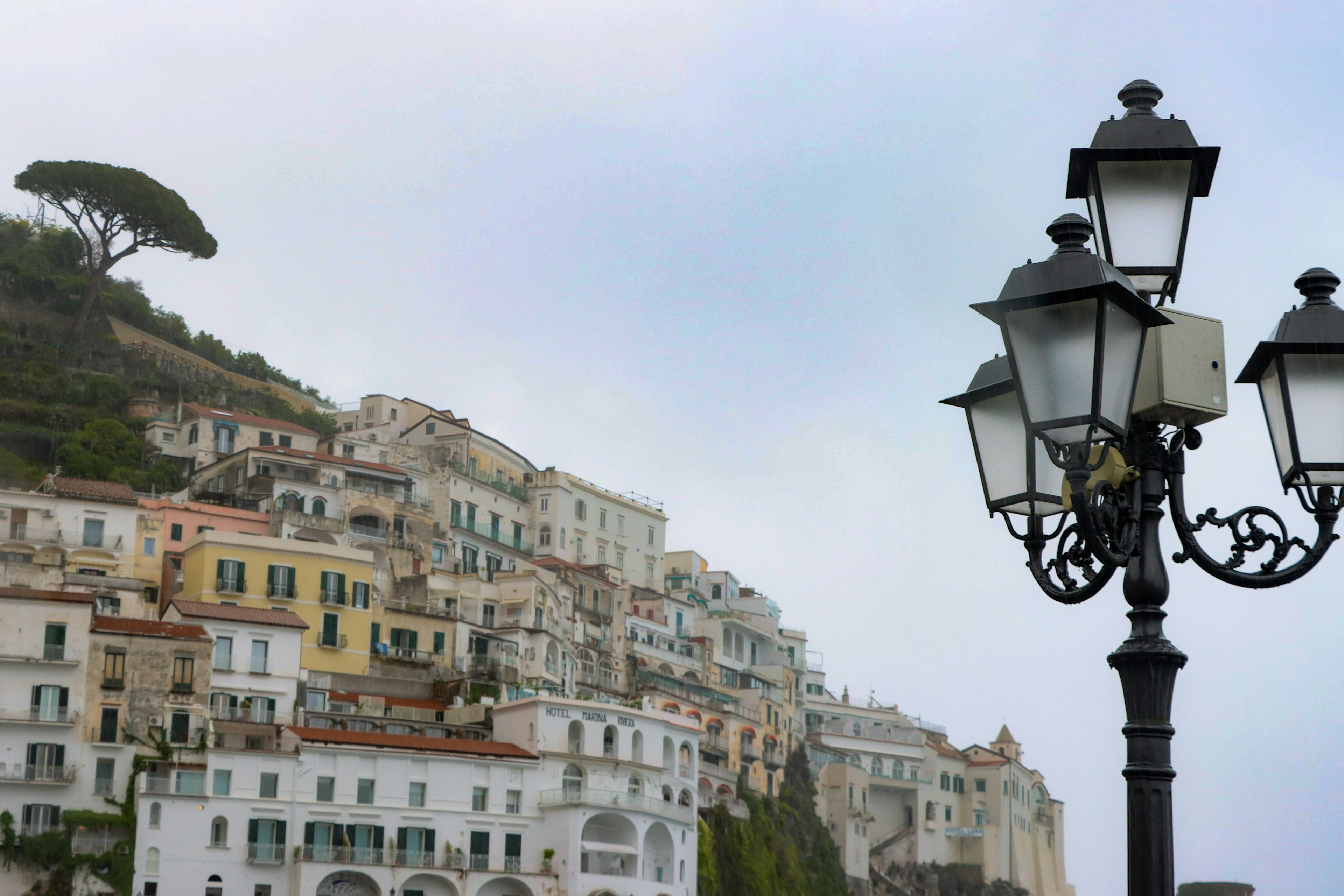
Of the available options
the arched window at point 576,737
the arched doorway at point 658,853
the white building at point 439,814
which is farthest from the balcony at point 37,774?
the arched doorway at point 658,853

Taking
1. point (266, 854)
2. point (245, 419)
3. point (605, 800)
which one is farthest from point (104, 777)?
point (245, 419)

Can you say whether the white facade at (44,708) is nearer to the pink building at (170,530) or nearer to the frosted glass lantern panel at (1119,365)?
the pink building at (170,530)

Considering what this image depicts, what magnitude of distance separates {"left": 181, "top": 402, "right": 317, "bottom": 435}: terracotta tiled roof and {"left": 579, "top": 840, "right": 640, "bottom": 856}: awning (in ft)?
97.9

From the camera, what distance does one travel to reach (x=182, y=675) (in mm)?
55000

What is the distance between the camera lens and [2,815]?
1999 inches

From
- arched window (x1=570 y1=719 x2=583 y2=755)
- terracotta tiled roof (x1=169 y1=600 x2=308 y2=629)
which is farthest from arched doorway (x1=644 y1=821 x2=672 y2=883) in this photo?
terracotta tiled roof (x1=169 y1=600 x2=308 y2=629)

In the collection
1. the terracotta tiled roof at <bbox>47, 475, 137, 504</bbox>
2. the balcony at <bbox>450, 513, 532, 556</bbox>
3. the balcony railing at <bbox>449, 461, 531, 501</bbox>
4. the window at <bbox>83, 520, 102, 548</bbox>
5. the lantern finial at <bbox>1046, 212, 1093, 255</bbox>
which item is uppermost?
the balcony railing at <bbox>449, 461, 531, 501</bbox>

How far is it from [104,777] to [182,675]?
4140 millimetres

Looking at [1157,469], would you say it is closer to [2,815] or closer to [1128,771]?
[1128,771]

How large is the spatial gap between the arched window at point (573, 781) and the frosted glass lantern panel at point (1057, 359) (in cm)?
5518

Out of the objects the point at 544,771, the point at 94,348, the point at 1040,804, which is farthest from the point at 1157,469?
the point at 1040,804

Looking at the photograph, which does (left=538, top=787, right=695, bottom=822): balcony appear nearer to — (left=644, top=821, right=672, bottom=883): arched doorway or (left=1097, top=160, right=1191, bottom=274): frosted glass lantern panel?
(left=644, top=821, right=672, bottom=883): arched doorway

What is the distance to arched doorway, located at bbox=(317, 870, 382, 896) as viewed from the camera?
2133 inches

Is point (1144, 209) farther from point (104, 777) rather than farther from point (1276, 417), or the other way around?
point (104, 777)
